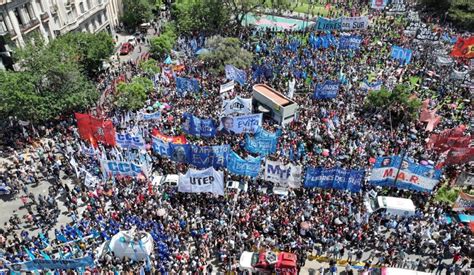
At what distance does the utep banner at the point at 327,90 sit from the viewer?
115ft

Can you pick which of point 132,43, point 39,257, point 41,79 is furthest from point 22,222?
point 132,43

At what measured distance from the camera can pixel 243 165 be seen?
25.0m

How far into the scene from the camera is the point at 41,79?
3366cm

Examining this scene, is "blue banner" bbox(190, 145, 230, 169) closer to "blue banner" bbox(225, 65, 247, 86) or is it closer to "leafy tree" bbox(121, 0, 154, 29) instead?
"blue banner" bbox(225, 65, 247, 86)

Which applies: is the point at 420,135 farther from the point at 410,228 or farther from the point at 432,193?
the point at 410,228

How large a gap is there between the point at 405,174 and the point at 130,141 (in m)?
18.3

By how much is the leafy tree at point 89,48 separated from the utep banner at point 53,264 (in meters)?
23.1

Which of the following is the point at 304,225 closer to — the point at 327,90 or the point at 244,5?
the point at 327,90

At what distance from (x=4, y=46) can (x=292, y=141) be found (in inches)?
1089

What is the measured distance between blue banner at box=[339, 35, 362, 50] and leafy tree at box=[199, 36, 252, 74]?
34.6 feet

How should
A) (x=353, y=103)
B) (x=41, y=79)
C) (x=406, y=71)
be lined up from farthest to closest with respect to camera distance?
(x=406, y=71) < (x=353, y=103) < (x=41, y=79)

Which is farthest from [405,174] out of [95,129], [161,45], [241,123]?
[161,45]

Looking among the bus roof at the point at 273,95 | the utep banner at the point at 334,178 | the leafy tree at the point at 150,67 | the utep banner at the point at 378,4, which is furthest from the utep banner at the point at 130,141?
the utep banner at the point at 378,4

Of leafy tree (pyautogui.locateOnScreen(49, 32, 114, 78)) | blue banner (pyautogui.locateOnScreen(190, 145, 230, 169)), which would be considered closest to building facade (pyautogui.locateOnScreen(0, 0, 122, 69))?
leafy tree (pyautogui.locateOnScreen(49, 32, 114, 78))
